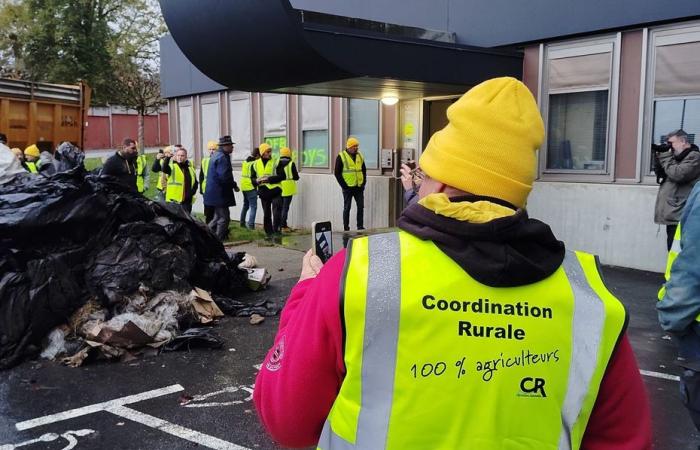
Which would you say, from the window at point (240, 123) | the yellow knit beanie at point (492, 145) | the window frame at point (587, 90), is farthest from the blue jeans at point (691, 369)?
the window at point (240, 123)

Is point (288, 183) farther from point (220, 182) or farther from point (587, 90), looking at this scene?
point (587, 90)

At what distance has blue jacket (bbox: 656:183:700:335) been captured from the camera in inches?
109

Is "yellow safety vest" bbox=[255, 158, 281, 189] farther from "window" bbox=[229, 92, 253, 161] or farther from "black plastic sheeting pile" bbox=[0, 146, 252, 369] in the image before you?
"black plastic sheeting pile" bbox=[0, 146, 252, 369]

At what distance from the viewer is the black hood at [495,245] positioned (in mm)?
1227

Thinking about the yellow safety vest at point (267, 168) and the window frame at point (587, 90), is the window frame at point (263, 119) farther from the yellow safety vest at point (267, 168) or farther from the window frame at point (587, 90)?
the window frame at point (587, 90)

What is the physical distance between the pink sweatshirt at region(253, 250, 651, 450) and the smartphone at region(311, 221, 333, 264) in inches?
22.0

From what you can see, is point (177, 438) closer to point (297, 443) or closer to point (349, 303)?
point (297, 443)

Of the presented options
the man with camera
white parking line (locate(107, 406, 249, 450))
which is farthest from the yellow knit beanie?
the man with camera

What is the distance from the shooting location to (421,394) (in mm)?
1215

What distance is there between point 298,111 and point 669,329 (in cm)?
1129

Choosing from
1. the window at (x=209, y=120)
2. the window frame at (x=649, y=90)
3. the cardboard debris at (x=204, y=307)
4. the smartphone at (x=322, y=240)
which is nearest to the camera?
the smartphone at (x=322, y=240)

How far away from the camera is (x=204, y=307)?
6086 mm

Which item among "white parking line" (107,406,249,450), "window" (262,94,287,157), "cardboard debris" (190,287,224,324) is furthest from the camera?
"window" (262,94,287,157)

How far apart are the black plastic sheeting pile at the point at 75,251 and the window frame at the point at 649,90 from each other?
583 centimetres
